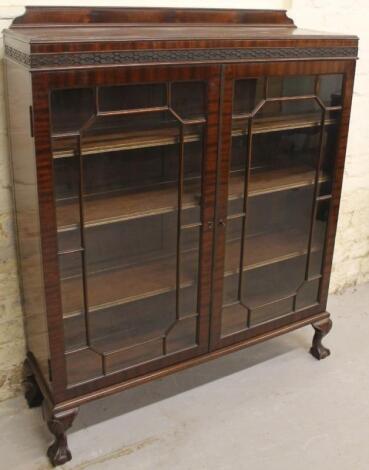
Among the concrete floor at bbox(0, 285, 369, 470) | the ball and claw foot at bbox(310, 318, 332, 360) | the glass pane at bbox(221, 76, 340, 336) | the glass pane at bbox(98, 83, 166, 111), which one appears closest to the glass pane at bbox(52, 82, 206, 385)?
the glass pane at bbox(98, 83, 166, 111)

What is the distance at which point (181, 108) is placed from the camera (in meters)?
1.17

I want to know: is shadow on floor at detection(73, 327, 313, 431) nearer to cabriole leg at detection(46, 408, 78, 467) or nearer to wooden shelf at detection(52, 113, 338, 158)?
cabriole leg at detection(46, 408, 78, 467)

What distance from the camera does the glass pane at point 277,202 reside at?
1312 mm

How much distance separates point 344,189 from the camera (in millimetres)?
1967

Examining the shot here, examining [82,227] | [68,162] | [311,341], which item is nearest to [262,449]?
[311,341]

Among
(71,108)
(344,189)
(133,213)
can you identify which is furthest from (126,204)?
(344,189)

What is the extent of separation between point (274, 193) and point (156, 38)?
Answer: 0.54m

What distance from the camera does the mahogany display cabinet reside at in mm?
1078

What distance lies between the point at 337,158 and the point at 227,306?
19.6 inches

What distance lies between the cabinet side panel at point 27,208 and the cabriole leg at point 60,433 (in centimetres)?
10

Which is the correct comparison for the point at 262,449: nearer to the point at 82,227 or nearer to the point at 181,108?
the point at 82,227

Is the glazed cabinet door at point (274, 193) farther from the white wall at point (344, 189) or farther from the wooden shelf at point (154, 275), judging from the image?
the white wall at point (344, 189)

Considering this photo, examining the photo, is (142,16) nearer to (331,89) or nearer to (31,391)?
(331,89)

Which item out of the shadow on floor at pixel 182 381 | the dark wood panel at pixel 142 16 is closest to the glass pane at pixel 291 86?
the dark wood panel at pixel 142 16
